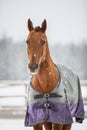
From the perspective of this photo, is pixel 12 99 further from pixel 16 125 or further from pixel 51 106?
pixel 51 106

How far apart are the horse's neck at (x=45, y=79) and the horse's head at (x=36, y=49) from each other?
Answer: 0.17 feet

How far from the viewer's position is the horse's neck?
133 cm

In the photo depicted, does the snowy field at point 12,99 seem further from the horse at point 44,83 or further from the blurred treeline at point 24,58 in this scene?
the horse at point 44,83

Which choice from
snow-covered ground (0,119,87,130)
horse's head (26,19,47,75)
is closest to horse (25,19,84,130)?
horse's head (26,19,47,75)

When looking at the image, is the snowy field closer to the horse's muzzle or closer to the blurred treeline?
the blurred treeline

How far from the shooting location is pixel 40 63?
128cm

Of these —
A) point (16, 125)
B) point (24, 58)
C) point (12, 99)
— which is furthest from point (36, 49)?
point (12, 99)

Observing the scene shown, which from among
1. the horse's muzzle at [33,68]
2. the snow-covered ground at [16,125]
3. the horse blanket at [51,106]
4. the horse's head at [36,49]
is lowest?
the snow-covered ground at [16,125]

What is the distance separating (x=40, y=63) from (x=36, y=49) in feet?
0.24

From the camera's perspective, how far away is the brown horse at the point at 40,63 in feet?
4.04

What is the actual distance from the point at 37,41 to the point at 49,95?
0.25 m

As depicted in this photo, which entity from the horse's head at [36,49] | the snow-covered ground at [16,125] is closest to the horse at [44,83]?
the horse's head at [36,49]

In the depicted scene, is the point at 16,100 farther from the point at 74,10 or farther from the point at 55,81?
the point at 55,81

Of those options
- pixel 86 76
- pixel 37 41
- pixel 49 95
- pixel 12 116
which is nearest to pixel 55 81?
pixel 49 95
